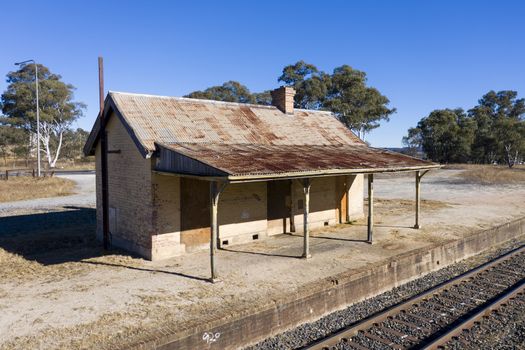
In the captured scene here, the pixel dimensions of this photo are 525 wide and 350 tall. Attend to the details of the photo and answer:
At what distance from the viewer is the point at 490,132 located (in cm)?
6325

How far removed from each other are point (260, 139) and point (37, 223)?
10.5 metres

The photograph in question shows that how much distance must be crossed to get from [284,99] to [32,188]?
22.5 meters

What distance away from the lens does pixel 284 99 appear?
54.3 ft

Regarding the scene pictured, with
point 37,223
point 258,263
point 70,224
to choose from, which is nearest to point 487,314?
point 258,263

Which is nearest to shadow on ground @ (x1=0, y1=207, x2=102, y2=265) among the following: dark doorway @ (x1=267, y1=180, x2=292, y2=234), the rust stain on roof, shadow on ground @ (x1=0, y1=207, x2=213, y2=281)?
shadow on ground @ (x1=0, y1=207, x2=213, y2=281)

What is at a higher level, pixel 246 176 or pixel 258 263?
pixel 246 176

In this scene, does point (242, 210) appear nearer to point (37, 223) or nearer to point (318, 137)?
point (318, 137)

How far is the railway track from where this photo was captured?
275 inches

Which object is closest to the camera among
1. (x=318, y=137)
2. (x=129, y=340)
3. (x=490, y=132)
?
(x=129, y=340)

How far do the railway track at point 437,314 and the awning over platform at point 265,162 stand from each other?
12.2ft

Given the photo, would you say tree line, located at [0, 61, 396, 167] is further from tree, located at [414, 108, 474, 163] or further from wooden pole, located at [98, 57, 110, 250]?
wooden pole, located at [98, 57, 110, 250]

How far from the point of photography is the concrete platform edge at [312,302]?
6.40 meters

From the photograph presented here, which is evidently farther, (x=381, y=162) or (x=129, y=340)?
(x=381, y=162)

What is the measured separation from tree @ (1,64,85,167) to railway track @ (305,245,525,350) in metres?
50.1
